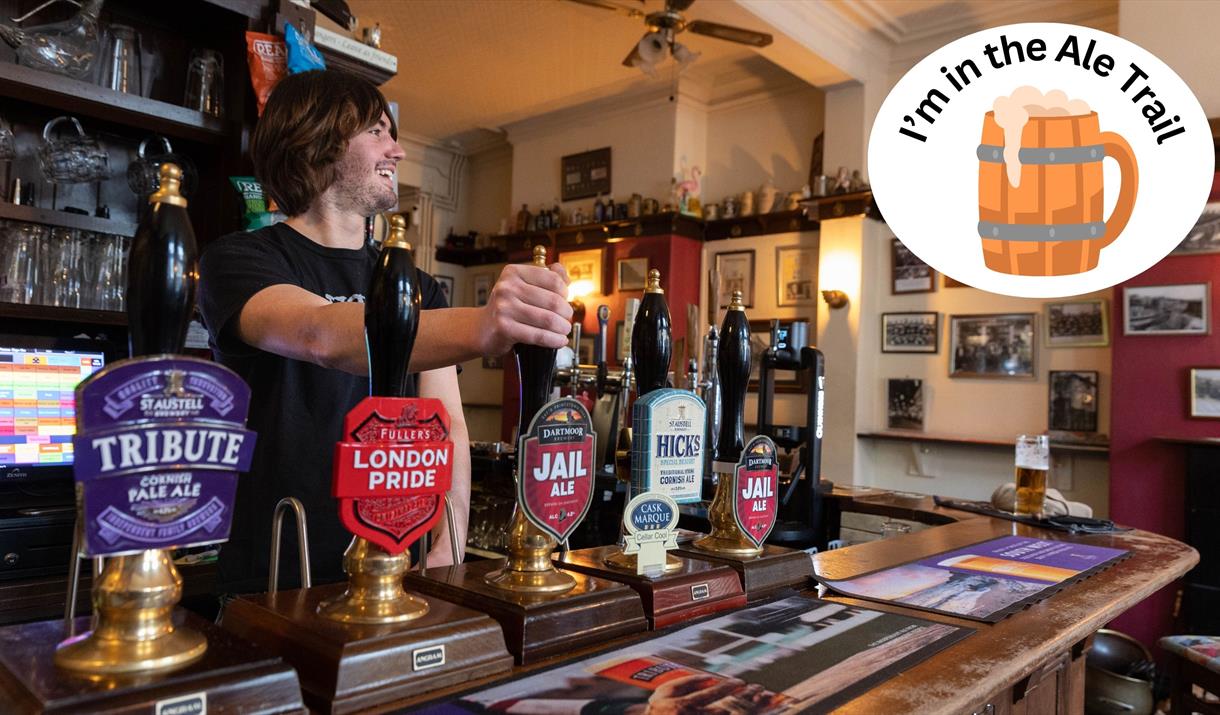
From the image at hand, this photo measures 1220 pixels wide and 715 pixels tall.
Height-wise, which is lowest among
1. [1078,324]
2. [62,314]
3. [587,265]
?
[62,314]

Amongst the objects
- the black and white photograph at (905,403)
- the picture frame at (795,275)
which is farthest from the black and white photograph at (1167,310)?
the picture frame at (795,275)

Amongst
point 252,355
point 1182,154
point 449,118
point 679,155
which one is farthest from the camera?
point 449,118

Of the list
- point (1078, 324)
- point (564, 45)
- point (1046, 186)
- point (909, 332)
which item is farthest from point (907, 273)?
point (564, 45)

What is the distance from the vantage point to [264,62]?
2.01 meters

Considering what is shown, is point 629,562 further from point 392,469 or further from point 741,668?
point 392,469

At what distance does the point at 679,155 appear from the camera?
6637mm

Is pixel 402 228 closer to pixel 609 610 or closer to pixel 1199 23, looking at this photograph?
pixel 609 610

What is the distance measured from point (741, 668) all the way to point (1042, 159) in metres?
4.05

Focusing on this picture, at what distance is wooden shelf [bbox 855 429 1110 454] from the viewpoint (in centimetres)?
461

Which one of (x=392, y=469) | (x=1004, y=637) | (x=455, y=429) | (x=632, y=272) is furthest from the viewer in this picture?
(x=632, y=272)

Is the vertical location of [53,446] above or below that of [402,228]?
below

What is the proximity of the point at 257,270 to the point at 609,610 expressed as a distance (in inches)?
25.6

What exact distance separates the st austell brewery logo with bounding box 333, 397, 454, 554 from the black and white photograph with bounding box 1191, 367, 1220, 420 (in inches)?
174

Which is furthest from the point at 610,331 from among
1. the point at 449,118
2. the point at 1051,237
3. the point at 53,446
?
the point at 53,446
